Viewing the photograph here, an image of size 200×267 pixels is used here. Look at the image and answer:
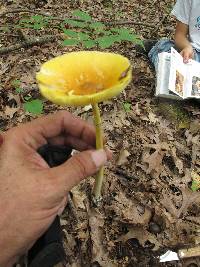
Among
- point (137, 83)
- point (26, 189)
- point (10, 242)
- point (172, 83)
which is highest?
point (26, 189)

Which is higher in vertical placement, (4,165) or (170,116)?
(4,165)

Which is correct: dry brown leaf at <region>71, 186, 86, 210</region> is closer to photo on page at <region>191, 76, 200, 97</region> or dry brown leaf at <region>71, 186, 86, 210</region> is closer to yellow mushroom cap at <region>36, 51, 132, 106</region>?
yellow mushroom cap at <region>36, 51, 132, 106</region>

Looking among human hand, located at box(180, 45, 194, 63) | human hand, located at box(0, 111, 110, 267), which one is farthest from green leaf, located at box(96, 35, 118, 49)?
A: human hand, located at box(0, 111, 110, 267)

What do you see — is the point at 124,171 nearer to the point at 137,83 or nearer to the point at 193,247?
the point at 193,247

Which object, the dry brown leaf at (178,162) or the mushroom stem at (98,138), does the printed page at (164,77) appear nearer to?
the dry brown leaf at (178,162)

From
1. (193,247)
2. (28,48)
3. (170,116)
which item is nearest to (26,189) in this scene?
(193,247)

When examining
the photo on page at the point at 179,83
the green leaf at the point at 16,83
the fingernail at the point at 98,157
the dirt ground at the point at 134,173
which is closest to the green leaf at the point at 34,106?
the dirt ground at the point at 134,173
